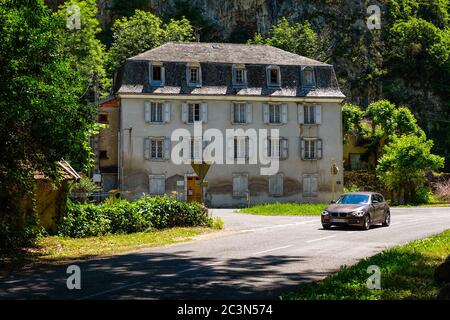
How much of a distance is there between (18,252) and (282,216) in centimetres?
1810

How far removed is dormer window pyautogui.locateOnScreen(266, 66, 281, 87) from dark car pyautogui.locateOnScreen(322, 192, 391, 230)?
78.8 feet

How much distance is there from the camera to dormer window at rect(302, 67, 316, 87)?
4741 centimetres

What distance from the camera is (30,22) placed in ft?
49.2

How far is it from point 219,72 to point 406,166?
17166 mm

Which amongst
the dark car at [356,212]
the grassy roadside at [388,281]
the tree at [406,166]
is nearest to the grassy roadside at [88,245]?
the dark car at [356,212]

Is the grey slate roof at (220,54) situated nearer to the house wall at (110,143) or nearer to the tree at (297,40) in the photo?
the house wall at (110,143)

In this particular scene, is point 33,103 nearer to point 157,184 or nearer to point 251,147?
point 157,184

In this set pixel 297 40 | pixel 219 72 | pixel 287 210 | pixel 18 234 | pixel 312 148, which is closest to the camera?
pixel 18 234

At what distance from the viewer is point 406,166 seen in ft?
155

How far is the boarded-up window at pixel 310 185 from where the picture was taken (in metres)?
47.1

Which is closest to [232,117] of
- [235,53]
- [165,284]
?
[235,53]

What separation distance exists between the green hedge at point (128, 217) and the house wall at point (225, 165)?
67.4 feet

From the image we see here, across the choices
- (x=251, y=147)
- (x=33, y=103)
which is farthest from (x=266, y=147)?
(x=33, y=103)
